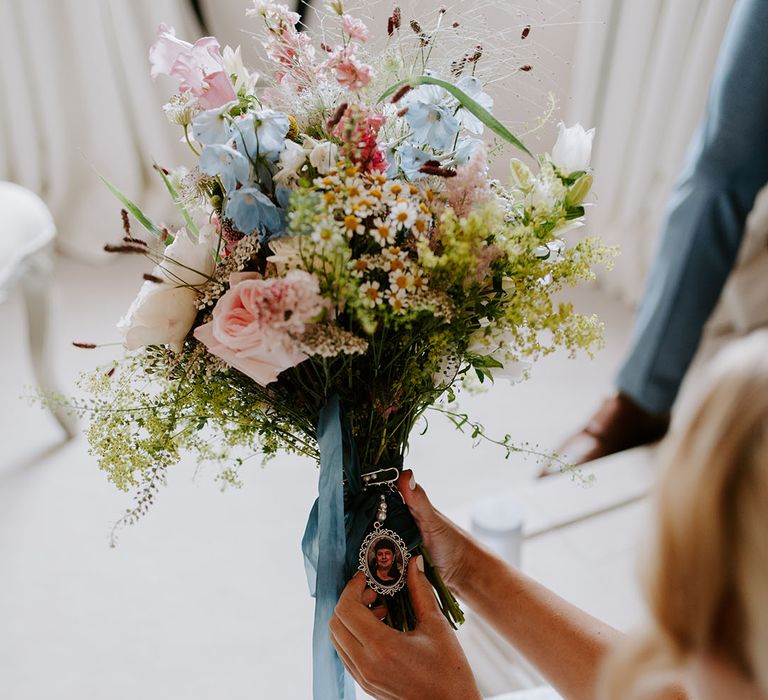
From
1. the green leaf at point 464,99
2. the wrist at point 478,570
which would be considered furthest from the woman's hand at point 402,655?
the green leaf at point 464,99

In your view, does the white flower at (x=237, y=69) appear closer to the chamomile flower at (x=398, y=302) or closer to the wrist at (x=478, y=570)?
the chamomile flower at (x=398, y=302)

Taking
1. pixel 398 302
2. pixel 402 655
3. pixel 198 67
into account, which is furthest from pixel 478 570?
pixel 198 67

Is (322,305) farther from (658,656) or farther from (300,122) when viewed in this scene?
(658,656)

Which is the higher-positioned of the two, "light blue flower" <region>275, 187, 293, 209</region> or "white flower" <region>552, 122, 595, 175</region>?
"white flower" <region>552, 122, 595, 175</region>

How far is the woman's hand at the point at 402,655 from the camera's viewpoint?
770 millimetres

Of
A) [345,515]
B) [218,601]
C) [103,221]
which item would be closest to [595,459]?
[218,601]

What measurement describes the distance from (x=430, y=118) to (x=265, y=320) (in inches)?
9.0

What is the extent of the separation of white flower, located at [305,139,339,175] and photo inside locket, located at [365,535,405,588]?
0.37 meters

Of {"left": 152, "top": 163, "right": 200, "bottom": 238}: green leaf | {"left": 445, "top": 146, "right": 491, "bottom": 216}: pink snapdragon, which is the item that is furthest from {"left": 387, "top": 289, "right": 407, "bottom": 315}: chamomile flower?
{"left": 152, "top": 163, "right": 200, "bottom": 238}: green leaf

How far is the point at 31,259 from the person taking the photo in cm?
172

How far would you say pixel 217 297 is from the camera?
2.36 feet

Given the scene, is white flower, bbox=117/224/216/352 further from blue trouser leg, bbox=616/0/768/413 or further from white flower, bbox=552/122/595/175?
blue trouser leg, bbox=616/0/768/413

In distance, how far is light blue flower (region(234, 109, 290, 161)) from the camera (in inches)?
26.4

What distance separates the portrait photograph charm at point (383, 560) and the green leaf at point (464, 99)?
40 centimetres
